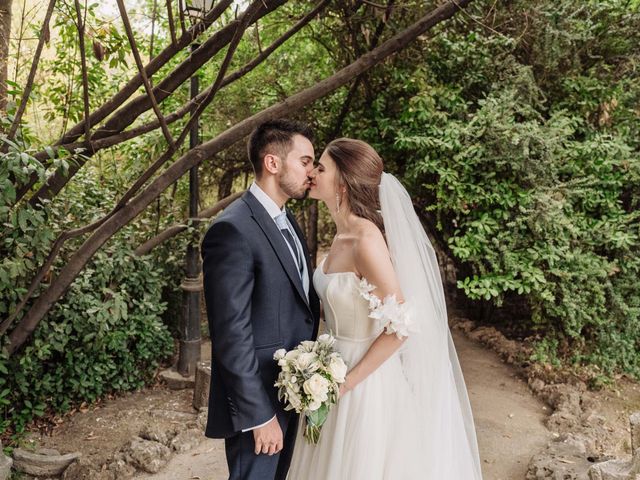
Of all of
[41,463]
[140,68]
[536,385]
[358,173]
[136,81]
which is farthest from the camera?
[536,385]

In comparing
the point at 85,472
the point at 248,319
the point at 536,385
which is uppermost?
the point at 248,319

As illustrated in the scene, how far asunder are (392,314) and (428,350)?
1.79ft

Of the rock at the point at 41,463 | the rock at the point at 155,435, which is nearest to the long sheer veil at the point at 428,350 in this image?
the rock at the point at 155,435

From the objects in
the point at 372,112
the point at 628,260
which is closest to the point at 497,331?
the point at 628,260

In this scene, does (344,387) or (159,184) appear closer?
(344,387)

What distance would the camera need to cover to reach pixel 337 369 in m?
2.33

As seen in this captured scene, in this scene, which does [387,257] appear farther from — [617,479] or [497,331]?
[497,331]

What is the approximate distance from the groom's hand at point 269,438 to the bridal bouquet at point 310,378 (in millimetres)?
105

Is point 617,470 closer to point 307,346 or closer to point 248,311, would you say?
point 307,346

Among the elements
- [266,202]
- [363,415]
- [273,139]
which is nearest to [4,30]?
[273,139]

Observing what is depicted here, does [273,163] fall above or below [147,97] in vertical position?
below

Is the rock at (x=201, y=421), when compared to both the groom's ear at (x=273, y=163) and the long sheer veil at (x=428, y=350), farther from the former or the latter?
the groom's ear at (x=273, y=163)

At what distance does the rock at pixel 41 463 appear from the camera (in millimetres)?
3799

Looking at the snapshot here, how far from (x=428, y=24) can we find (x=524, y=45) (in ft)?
5.64
